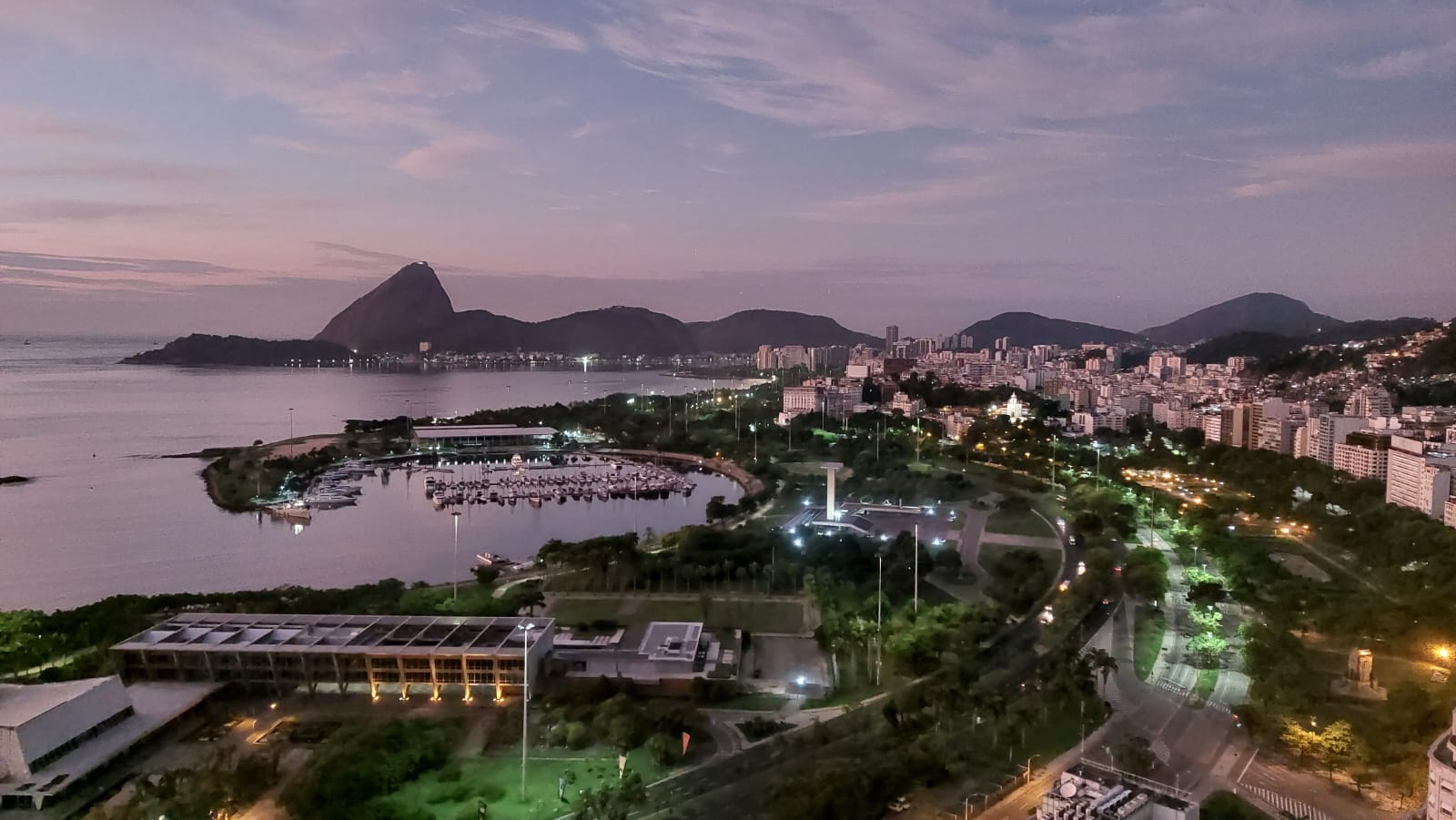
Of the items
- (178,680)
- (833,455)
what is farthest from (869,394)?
(178,680)

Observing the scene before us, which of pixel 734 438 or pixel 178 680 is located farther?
pixel 734 438

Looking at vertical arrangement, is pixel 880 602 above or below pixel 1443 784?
below

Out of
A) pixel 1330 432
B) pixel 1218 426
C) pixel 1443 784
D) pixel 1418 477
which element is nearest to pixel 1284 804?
pixel 1443 784

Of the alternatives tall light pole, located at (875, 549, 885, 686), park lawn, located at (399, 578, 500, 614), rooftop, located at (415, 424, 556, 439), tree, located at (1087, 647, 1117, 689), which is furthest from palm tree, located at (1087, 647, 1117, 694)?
rooftop, located at (415, 424, 556, 439)

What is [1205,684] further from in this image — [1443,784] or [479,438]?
[479,438]

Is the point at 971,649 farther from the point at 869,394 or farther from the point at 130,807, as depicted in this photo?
the point at 869,394

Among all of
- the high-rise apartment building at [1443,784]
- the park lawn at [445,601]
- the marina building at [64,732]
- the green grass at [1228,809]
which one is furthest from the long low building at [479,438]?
the high-rise apartment building at [1443,784]

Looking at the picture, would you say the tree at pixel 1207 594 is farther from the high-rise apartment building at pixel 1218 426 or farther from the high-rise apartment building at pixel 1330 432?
the high-rise apartment building at pixel 1218 426
